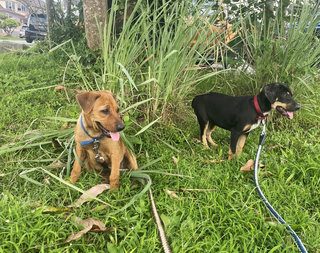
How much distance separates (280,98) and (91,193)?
2.23 m

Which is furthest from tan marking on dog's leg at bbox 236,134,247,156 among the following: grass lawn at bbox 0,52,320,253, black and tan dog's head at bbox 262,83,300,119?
black and tan dog's head at bbox 262,83,300,119

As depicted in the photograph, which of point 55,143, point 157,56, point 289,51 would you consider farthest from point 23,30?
point 289,51

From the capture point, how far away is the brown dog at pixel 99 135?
2.14 m

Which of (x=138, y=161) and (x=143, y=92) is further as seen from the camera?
(x=143, y=92)

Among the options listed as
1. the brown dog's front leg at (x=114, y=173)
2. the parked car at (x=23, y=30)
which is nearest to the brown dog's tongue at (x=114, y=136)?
the brown dog's front leg at (x=114, y=173)

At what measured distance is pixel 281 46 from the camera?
12.0ft

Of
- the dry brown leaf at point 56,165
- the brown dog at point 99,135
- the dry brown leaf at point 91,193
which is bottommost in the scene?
the dry brown leaf at point 56,165

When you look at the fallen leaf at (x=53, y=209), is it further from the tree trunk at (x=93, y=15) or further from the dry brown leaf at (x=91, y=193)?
the tree trunk at (x=93, y=15)

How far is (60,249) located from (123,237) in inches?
16.5

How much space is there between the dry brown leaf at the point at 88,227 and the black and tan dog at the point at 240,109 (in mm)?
1742

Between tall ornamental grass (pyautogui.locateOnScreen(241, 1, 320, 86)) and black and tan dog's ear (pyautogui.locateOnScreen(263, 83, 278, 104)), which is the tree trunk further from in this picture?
black and tan dog's ear (pyautogui.locateOnScreen(263, 83, 278, 104))

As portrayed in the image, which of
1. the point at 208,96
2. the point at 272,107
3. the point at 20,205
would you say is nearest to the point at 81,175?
the point at 20,205

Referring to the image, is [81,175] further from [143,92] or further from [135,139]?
[143,92]

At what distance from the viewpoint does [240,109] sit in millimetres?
3078
